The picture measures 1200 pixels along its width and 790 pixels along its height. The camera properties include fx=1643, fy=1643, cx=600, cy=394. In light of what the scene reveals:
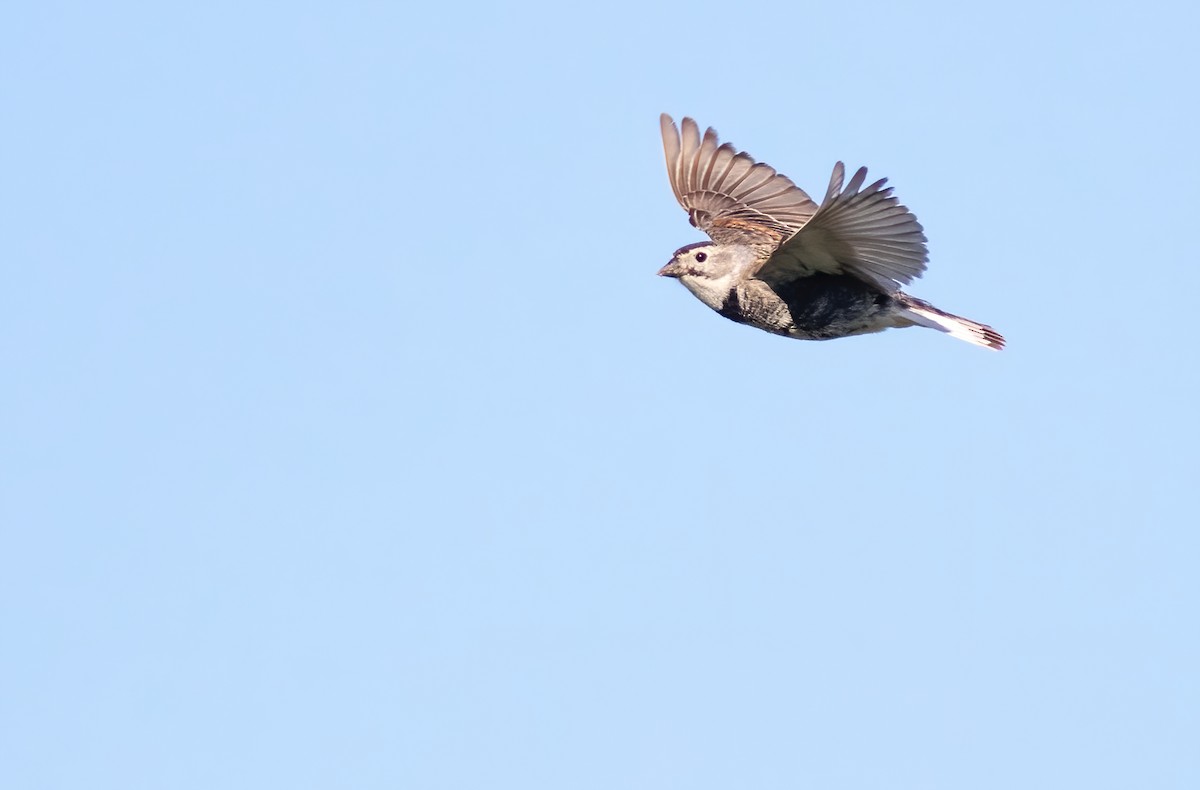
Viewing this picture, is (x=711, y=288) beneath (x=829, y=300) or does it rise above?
above

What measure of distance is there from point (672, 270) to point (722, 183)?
331 centimetres

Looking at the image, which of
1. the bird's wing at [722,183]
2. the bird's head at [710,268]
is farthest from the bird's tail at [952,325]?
the bird's wing at [722,183]

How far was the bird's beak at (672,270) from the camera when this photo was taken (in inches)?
570

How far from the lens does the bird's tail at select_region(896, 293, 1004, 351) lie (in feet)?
46.9

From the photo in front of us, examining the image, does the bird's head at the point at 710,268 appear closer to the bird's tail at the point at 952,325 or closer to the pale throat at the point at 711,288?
the pale throat at the point at 711,288

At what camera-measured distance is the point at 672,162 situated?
1766cm

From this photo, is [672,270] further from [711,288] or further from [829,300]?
[829,300]

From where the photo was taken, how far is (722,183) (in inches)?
691

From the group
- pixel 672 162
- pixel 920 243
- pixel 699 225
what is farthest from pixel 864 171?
pixel 672 162

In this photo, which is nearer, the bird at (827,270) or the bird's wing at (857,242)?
the bird's wing at (857,242)

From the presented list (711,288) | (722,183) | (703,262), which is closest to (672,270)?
(703,262)

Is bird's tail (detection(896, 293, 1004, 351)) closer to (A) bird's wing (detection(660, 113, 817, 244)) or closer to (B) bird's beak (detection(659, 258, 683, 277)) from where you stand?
(B) bird's beak (detection(659, 258, 683, 277))

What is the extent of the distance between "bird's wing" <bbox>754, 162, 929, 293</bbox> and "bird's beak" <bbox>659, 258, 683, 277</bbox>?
0.86 meters

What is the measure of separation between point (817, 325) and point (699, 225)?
9.70 feet
